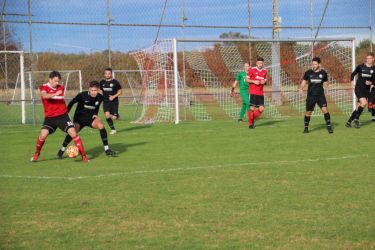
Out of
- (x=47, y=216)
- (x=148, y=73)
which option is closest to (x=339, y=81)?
(x=148, y=73)

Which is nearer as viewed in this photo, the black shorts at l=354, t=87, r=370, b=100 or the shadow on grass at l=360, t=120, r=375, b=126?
the black shorts at l=354, t=87, r=370, b=100

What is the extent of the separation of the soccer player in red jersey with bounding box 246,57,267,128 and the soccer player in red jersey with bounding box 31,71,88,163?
7482 mm

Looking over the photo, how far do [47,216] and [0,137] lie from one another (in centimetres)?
1117

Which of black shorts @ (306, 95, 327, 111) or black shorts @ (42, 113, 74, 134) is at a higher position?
black shorts @ (306, 95, 327, 111)

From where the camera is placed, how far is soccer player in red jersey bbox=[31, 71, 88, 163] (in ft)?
39.1

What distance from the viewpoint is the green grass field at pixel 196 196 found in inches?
244

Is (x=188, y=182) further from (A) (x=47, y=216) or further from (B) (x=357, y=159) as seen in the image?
(B) (x=357, y=159)

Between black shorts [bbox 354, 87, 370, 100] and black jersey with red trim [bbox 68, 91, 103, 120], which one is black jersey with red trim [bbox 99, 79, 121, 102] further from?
black shorts [bbox 354, 87, 370, 100]

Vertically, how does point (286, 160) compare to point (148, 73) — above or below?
below

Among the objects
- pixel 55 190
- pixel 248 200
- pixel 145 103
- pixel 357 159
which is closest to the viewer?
pixel 248 200

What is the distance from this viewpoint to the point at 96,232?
6.48 metres

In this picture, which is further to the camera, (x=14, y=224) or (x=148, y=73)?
(x=148, y=73)

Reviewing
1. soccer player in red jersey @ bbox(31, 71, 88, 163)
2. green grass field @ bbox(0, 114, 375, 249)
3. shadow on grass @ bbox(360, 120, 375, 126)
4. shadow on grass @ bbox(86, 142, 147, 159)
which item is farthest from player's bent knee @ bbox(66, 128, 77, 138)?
shadow on grass @ bbox(360, 120, 375, 126)

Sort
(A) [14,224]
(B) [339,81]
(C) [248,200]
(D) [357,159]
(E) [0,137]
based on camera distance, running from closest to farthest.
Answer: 1. (A) [14,224]
2. (C) [248,200]
3. (D) [357,159]
4. (E) [0,137]
5. (B) [339,81]
